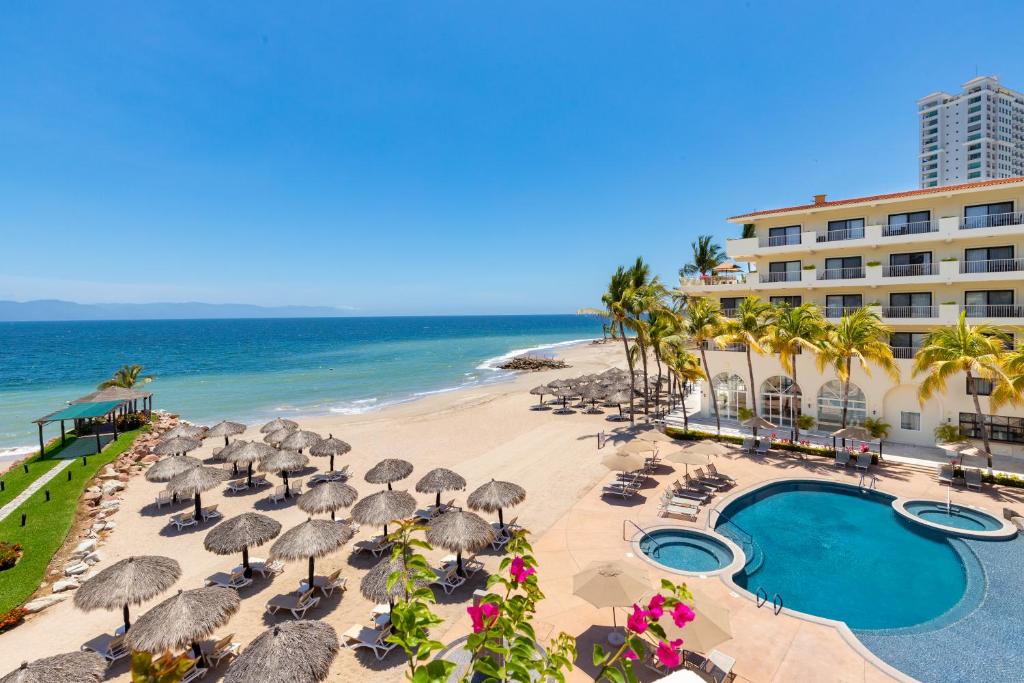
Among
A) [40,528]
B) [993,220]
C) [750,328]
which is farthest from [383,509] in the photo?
[993,220]

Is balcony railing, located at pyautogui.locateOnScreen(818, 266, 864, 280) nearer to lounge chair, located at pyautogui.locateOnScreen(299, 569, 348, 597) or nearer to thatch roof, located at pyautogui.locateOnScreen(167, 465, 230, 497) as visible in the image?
lounge chair, located at pyautogui.locateOnScreen(299, 569, 348, 597)

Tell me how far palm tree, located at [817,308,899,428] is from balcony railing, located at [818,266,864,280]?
336 cm

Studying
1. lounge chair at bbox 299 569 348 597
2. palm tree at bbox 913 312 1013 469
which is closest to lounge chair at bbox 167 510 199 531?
lounge chair at bbox 299 569 348 597

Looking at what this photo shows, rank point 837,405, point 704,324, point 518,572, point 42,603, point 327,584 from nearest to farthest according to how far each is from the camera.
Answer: point 518,572
point 327,584
point 42,603
point 837,405
point 704,324

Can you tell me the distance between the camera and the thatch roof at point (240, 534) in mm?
13133

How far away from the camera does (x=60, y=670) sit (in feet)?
28.3

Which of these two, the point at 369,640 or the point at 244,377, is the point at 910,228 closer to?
the point at 369,640

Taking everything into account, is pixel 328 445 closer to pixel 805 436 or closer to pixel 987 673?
pixel 987 673

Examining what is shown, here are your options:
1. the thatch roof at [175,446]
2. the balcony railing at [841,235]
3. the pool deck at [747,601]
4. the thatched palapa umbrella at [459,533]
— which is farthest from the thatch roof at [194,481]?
the balcony railing at [841,235]

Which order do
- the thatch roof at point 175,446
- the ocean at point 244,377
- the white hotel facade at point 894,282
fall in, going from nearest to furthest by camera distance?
1. the white hotel facade at point 894,282
2. the thatch roof at point 175,446
3. the ocean at point 244,377

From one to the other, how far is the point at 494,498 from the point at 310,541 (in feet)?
18.1

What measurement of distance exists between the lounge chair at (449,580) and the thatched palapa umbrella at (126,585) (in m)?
6.47

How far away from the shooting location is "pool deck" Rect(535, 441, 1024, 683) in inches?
394

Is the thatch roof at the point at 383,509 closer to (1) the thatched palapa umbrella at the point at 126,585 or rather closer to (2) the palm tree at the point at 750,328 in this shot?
(1) the thatched palapa umbrella at the point at 126,585
